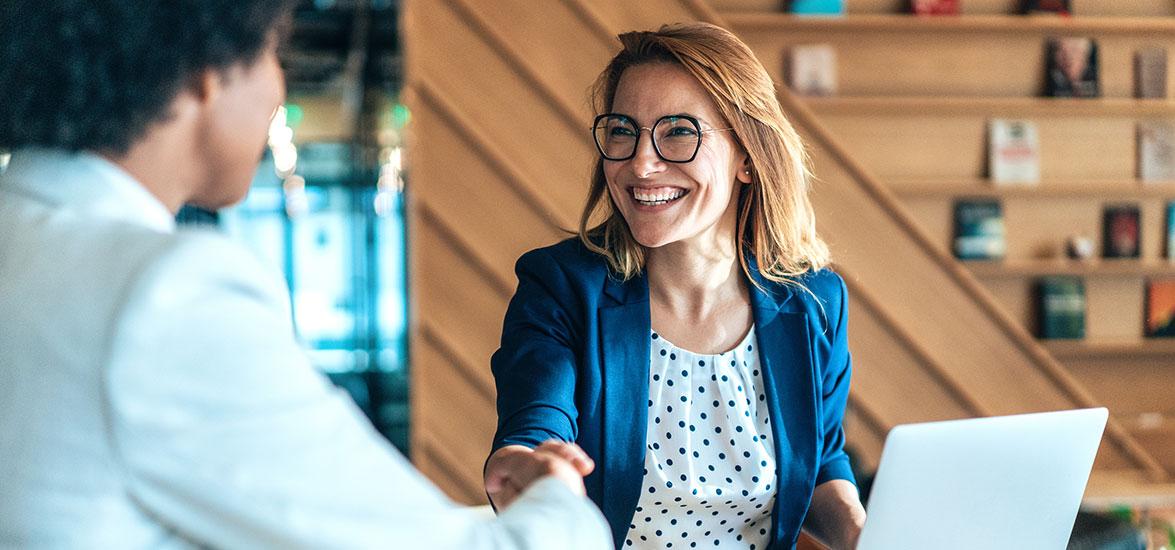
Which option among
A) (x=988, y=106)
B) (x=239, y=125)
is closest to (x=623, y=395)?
(x=239, y=125)

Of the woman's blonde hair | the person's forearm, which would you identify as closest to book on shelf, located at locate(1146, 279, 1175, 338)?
the woman's blonde hair

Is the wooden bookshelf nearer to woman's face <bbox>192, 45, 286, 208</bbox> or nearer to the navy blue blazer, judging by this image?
the navy blue blazer

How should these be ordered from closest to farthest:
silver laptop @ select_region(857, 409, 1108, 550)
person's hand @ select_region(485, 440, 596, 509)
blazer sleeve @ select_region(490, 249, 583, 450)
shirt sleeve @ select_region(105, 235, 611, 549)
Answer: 1. shirt sleeve @ select_region(105, 235, 611, 549)
2. person's hand @ select_region(485, 440, 596, 509)
3. silver laptop @ select_region(857, 409, 1108, 550)
4. blazer sleeve @ select_region(490, 249, 583, 450)

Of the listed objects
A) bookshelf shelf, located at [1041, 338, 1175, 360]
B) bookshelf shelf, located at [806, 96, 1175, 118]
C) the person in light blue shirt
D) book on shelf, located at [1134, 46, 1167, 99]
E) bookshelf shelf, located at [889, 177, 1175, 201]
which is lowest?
bookshelf shelf, located at [1041, 338, 1175, 360]

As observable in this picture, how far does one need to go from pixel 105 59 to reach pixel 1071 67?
4726 millimetres

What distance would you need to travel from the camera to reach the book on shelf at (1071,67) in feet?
15.8

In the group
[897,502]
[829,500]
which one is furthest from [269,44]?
[829,500]

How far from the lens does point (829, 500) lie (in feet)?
5.55

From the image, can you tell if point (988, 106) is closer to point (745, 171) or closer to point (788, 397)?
point (745, 171)

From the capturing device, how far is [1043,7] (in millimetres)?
4820

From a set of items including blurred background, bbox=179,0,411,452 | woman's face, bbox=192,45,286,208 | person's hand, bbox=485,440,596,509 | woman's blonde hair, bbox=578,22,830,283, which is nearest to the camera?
woman's face, bbox=192,45,286,208

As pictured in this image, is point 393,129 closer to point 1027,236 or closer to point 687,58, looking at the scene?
point 1027,236

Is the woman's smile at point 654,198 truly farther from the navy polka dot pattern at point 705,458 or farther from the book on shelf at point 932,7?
the book on shelf at point 932,7

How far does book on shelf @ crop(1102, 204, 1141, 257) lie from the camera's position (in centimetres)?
488
